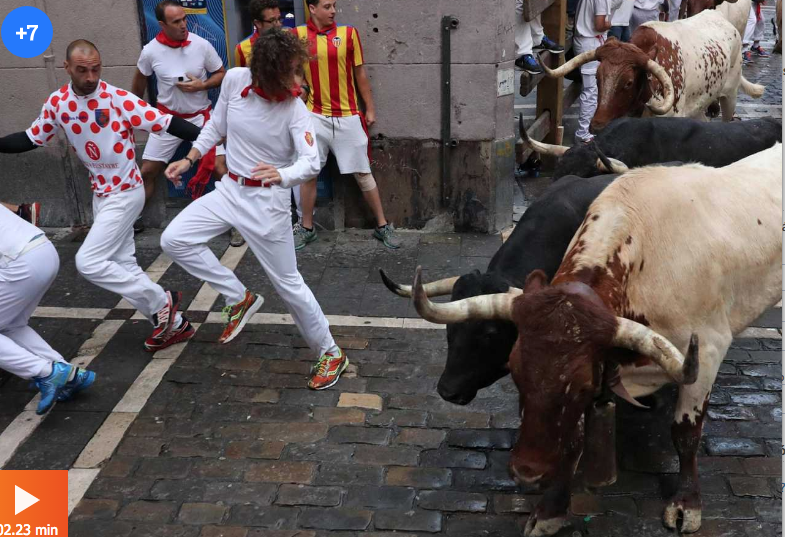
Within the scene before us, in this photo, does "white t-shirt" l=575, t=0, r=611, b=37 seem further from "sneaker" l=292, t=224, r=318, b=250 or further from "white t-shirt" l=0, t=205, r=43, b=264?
"white t-shirt" l=0, t=205, r=43, b=264

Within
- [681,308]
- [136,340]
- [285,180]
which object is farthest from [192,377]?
[681,308]

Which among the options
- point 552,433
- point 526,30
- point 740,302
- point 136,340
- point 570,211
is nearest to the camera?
point 552,433

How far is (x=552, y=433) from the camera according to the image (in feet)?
13.1

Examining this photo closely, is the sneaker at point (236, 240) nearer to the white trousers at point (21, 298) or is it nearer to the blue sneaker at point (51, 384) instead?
the white trousers at point (21, 298)

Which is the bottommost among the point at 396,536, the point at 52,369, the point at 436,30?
the point at 396,536

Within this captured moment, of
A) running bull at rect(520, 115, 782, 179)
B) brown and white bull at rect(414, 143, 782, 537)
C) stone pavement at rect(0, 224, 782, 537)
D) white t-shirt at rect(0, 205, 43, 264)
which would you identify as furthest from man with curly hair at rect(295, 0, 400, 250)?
brown and white bull at rect(414, 143, 782, 537)

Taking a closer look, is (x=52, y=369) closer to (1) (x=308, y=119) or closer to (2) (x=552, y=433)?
(1) (x=308, y=119)

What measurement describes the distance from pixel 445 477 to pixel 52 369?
2577 millimetres

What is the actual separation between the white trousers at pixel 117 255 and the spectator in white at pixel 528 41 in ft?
14.7

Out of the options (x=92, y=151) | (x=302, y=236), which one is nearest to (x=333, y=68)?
(x=302, y=236)

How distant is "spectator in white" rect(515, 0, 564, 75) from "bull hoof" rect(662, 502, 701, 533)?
550cm

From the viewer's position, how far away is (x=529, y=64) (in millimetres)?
9352

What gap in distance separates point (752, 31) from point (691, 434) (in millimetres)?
13073

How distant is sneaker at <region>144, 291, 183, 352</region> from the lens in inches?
250
